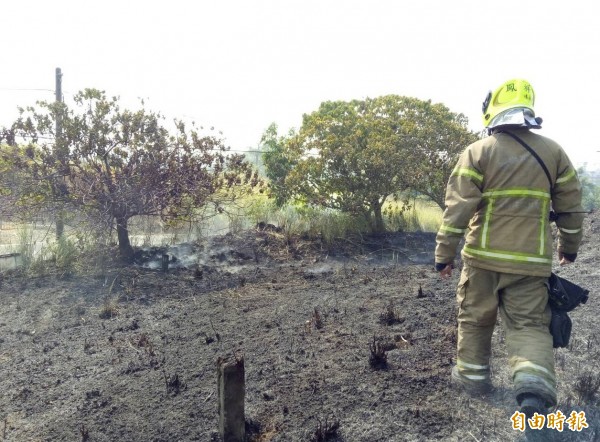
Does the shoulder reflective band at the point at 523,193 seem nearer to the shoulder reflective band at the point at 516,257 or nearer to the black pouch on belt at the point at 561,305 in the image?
the shoulder reflective band at the point at 516,257

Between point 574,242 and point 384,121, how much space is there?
609 cm

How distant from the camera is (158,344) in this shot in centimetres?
503

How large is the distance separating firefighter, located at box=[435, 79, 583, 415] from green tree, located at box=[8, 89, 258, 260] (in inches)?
214

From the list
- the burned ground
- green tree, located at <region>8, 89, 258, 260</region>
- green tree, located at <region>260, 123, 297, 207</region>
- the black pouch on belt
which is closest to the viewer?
the black pouch on belt

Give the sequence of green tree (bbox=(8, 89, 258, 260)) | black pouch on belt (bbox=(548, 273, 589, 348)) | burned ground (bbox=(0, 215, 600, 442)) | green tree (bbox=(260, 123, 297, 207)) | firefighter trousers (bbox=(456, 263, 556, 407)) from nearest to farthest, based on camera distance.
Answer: firefighter trousers (bbox=(456, 263, 556, 407)) → black pouch on belt (bbox=(548, 273, 589, 348)) → burned ground (bbox=(0, 215, 600, 442)) → green tree (bbox=(8, 89, 258, 260)) → green tree (bbox=(260, 123, 297, 207))

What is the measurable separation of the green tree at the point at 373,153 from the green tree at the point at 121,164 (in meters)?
1.71

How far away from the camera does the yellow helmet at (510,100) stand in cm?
336

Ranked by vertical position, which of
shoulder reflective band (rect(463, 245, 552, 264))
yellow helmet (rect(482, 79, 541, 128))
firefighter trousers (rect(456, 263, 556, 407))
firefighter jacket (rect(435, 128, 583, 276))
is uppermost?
yellow helmet (rect(482, 79, 541, 128))

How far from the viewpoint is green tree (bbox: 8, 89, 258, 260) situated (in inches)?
301

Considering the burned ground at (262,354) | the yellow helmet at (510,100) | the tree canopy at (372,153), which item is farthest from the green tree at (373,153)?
the yellow helmet at (510,100)

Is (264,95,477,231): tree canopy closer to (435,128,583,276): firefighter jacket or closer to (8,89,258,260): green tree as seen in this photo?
(8,89,258,260): green tree

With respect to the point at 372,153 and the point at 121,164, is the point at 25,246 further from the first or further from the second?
the point at 372,153

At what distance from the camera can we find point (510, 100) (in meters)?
3.40

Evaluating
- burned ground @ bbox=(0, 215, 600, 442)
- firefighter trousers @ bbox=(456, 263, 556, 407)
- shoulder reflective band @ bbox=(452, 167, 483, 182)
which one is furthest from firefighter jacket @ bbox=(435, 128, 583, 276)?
burned ground @ bbox=(0, 215, 600, 442)
